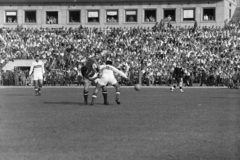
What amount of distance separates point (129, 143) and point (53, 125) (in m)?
3.60

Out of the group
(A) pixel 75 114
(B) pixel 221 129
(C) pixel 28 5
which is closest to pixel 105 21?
(C) pixel 28 5

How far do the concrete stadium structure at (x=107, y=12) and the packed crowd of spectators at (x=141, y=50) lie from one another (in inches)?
296

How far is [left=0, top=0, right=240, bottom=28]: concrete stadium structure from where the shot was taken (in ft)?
204

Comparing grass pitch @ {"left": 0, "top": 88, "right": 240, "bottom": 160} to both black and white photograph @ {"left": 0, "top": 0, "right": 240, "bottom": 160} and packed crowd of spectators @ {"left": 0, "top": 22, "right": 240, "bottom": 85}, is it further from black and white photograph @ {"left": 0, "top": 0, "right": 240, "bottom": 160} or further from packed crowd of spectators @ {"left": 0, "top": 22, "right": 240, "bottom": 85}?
packed crowd of spectators @ {"left": 0, "top": 22, "right": 240, "bottom": 85}

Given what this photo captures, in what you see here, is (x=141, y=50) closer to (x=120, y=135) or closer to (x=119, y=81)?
(x=119, y=81)

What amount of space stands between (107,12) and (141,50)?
14.9 metres

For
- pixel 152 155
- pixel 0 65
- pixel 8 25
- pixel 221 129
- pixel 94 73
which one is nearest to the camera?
pixel 152 155

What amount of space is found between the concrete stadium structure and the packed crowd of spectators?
7.53 meters

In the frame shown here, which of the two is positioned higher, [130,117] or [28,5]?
[28,5]

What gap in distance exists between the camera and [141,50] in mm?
50344

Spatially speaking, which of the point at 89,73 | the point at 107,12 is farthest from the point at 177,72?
the point at 107,12

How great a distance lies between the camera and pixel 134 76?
47.7 meters

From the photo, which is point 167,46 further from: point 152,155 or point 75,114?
point 152,155

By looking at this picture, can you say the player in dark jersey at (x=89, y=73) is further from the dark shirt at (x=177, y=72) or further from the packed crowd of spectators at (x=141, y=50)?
the packed crowd of spectators at (x=141, y=50)
